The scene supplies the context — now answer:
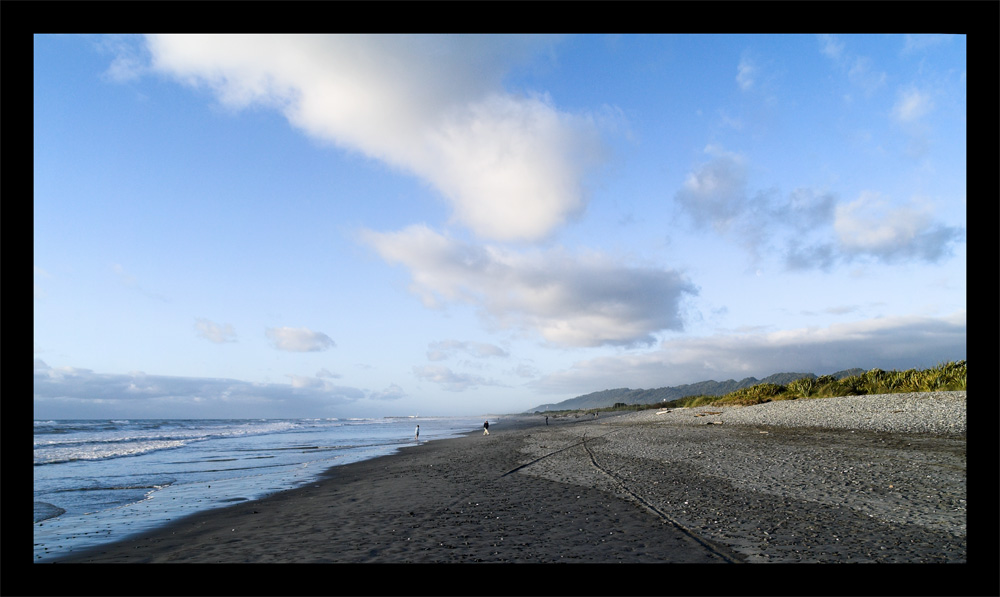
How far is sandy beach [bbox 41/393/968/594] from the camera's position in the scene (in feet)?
24.1

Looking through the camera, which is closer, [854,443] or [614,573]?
[614,573]

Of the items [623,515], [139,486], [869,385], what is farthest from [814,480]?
[869,385]

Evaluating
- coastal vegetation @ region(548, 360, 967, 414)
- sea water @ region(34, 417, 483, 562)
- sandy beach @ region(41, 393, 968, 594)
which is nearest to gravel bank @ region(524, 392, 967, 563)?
sandy beach @ region(41, 393, 968, 594)

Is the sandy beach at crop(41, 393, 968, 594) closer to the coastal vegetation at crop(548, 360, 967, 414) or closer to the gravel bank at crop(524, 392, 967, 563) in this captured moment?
the gravel bank at crop(524, 392, 967, 563)

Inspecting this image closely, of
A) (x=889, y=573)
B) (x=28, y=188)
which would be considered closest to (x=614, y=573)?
(x=889, y=573)

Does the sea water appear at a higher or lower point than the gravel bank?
lower

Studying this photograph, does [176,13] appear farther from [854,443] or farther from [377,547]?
[854,443]

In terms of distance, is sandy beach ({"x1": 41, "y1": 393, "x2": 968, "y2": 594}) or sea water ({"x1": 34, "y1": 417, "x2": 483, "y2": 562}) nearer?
sandy beach ({"x1": 41, "y1": 393, "x2": 968, "y2": 594})

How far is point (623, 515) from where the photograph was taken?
9.52 meters

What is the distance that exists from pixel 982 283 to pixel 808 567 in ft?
4.72

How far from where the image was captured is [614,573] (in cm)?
197

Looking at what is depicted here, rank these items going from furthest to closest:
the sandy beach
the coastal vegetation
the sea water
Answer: the coastal vegetation, the sea water, the sandy beach

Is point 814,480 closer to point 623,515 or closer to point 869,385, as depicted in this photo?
point 623,515

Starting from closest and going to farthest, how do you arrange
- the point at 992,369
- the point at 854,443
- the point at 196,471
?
the point at 992,369
the point at 854,443
the point at 196,471
